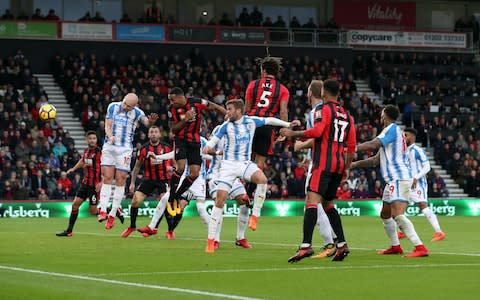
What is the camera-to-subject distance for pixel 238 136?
16.0 m

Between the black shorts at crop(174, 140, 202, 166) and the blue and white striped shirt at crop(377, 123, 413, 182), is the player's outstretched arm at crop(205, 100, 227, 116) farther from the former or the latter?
the blue and white striped shirt at crop(377, 123, 413, 182)

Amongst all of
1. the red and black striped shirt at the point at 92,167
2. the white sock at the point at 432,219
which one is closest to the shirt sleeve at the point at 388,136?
the white sock at the point at 432,219

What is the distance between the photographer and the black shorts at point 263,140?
1702cm

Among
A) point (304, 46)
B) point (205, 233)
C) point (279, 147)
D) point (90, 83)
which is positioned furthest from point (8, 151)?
point (304, 46)

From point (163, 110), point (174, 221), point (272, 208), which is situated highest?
point (163, 110)

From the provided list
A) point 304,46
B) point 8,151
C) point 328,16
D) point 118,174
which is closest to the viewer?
point 118,174

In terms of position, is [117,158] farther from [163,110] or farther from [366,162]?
[163,110]

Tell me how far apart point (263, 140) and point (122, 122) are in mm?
4666

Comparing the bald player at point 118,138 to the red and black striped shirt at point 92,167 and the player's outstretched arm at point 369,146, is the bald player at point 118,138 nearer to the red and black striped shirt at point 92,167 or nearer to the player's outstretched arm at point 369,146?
the red and black striped shirt at point 92,167

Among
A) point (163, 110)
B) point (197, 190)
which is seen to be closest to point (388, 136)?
point (197, 190)

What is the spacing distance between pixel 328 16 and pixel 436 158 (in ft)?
38.7

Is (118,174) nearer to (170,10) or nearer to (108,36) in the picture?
(108,36)

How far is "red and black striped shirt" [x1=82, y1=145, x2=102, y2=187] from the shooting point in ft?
72.5

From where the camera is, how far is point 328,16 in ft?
179
